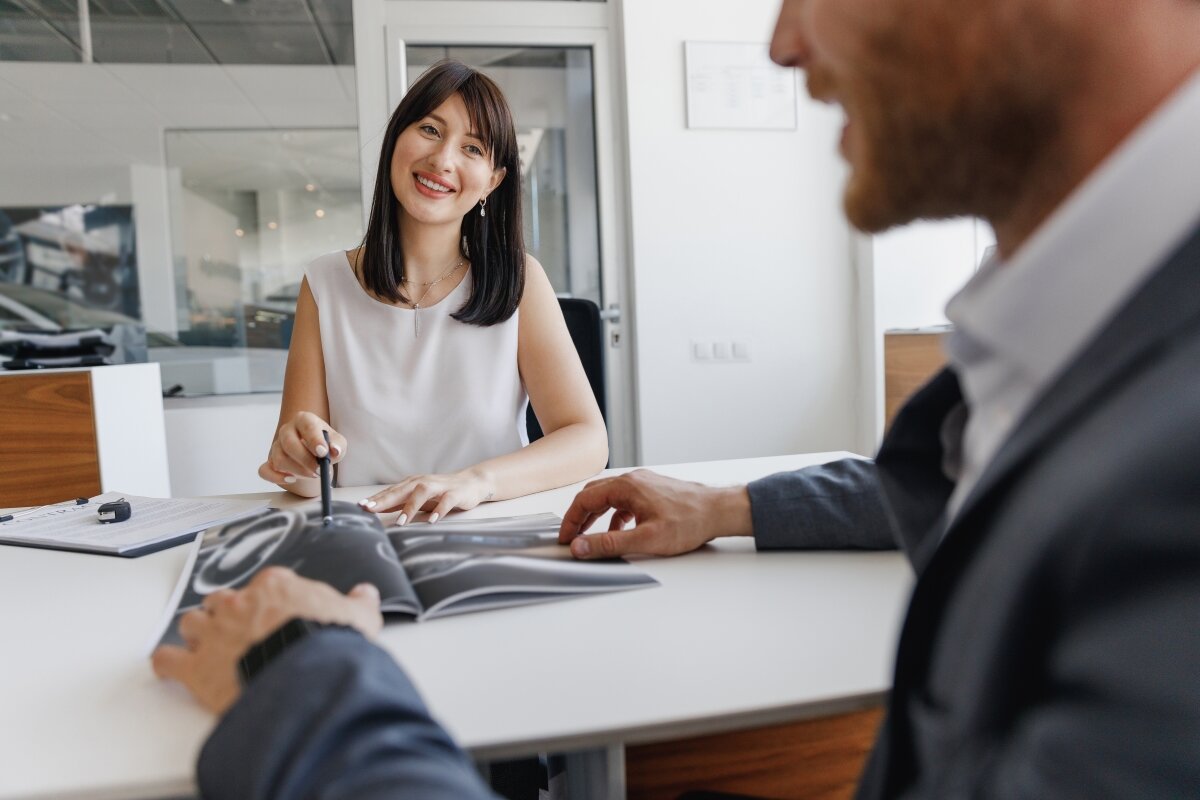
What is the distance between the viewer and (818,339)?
3623mm

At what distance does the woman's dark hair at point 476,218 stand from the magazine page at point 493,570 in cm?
84

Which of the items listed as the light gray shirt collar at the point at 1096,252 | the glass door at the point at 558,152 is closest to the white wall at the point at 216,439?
the glass door at the point at 558,152

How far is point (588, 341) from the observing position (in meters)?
1.96

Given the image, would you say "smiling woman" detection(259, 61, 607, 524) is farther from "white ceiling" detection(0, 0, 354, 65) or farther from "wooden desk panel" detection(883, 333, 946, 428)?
"white ceiling" detection(0, 0, 354, 65)

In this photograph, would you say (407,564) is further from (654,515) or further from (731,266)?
(731,266)

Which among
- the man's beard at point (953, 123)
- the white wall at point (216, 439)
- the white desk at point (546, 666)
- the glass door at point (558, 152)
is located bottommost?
the white wall at point (216, 439)

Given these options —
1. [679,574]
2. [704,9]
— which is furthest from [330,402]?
[704,9]

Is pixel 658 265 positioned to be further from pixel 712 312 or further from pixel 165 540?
pixel 165 540

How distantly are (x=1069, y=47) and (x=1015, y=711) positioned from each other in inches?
12.3

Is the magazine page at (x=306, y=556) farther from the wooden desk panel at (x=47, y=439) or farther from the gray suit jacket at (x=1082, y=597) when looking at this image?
the wooden desk panel at (x=47, y=439)

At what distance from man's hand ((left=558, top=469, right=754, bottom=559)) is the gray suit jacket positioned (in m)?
0.47

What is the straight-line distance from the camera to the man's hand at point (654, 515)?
0.88 m

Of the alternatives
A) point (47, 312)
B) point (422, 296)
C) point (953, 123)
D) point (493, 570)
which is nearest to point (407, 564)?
point (493, 570)

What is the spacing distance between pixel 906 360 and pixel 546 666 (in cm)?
277
